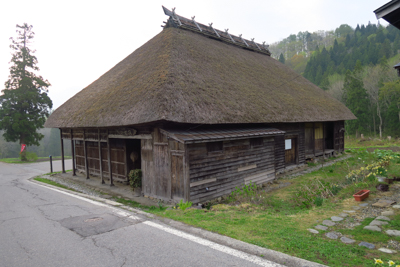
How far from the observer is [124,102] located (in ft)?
28.0

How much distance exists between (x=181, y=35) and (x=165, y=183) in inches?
317

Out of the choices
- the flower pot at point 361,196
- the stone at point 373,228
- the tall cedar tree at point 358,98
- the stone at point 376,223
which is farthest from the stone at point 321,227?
the tall cedar tree at point 358,98

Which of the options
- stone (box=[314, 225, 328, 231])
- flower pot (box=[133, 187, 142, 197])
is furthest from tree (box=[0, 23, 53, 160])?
stone (box=[314, 225, 328, 231])

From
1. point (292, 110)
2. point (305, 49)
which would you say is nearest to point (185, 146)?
point (292, 110)

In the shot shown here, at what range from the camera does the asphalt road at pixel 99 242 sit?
11.7 feet

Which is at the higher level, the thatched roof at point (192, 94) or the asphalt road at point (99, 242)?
the thatched roof at point (192, 94)

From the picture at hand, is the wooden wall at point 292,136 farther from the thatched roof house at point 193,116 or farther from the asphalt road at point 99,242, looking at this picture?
the asphalt road at point 99,242

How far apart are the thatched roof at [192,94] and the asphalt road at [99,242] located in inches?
113

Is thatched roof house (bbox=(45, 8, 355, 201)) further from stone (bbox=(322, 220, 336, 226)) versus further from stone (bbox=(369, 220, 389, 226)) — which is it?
stone (bbox=(369, 220, 389, 226))

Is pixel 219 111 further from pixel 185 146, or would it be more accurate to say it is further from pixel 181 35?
pixel 181 35

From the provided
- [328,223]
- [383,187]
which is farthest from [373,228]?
[383,187]

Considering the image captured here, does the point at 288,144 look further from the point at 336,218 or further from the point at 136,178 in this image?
the point at 136,178

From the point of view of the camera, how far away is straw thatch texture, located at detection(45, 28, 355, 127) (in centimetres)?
731

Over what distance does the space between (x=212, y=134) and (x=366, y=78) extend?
118 feet
